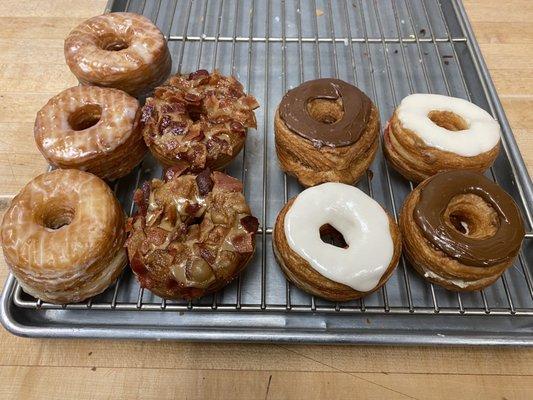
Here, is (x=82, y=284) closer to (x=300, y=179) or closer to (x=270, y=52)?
(x=300, y=179)

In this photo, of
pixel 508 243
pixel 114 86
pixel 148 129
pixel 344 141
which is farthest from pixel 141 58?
pixel 508 243

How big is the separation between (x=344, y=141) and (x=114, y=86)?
1.34m

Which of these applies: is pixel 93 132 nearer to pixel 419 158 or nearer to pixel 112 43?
pixel 112 43

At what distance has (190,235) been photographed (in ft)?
5.98

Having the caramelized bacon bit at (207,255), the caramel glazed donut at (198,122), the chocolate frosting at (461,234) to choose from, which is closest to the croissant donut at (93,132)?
the caramel glazed donut at (198,122)

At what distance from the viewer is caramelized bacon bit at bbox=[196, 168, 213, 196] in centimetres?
189

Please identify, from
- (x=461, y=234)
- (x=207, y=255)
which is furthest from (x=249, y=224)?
(x=461, y=234)

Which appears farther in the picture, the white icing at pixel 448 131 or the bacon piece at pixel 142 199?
the white icing at pixel 448 131

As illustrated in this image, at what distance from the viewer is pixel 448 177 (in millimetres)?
1982

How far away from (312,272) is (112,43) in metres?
1.88

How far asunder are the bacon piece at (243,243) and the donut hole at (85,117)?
1.04 meters

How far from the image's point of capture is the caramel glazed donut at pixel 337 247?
1.78m

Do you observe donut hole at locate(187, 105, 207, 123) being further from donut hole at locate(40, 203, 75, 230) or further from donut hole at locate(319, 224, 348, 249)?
donut hole at locate(319, 224, 348, 249)

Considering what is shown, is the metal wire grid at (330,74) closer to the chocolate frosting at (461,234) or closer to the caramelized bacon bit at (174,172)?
the chocolate frosting at (461,234)
